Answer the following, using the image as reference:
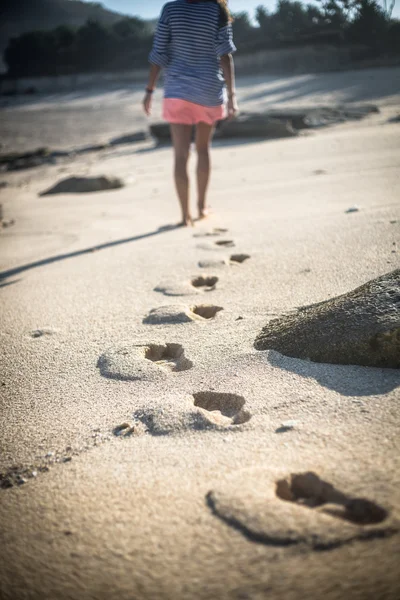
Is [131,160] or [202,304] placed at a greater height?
[131,160]

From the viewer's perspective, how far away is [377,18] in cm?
593

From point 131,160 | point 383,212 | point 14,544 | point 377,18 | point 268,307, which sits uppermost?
point 377,18

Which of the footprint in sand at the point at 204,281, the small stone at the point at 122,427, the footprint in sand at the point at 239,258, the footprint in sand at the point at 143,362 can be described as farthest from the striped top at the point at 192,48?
the small stone at the point at 122,427

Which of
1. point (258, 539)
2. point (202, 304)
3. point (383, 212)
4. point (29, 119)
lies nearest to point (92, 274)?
point (202, 304)

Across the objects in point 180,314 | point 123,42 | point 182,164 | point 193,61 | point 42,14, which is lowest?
point 180,314

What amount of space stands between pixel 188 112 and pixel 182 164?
1.12 feet

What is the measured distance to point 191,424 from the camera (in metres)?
1.29

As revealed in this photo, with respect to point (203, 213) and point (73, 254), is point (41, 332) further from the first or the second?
point (203, 213)

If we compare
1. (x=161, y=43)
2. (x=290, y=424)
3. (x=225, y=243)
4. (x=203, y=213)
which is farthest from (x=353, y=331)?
(x=161, y=43)

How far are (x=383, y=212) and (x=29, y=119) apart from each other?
1778cm

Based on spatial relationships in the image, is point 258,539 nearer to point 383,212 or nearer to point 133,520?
point 133,520

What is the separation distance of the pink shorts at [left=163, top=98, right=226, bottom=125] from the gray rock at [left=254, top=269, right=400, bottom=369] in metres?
2.03

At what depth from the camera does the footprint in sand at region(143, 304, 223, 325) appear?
1.92 meters

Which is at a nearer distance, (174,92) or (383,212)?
(383,212)
